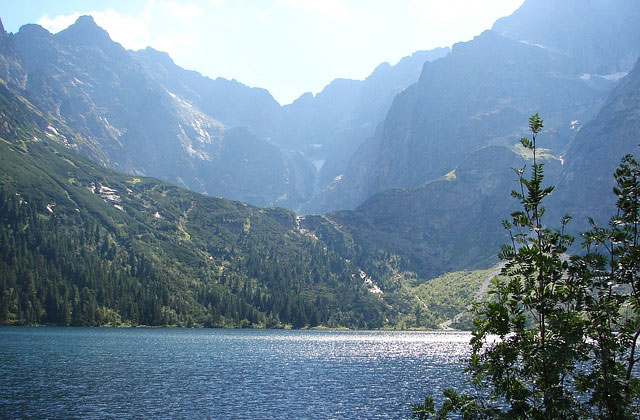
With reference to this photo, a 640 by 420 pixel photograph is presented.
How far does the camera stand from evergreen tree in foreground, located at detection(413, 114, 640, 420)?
727 inches

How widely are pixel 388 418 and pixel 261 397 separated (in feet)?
72.2

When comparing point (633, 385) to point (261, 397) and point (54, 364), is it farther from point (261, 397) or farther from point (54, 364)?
point (54, 364)

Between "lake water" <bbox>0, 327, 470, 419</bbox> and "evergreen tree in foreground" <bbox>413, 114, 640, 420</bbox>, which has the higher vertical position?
"evergreen tree in foreground" <bbox>413, 114, 640, 420</bbox>

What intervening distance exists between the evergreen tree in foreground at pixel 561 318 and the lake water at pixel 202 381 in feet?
181

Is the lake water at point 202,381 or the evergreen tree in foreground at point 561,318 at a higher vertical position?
the evergreen tree in foreground at point 561,318

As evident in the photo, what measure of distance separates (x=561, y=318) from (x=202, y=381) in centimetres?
8923

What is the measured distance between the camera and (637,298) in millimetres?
17812

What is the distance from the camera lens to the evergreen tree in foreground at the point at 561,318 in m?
18.5

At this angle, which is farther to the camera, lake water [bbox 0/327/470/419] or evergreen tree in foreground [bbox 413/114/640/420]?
lake water [bbox 0/327/470/419]

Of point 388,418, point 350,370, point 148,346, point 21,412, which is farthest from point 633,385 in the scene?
point 148,346

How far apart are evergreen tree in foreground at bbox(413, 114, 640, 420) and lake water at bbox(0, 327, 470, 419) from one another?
55.2 metres

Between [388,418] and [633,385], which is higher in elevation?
[633,385]

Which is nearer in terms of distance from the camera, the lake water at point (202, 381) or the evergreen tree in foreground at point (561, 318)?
the evergreen tree in foreground at point (561, 318)

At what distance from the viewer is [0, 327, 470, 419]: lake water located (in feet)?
233
